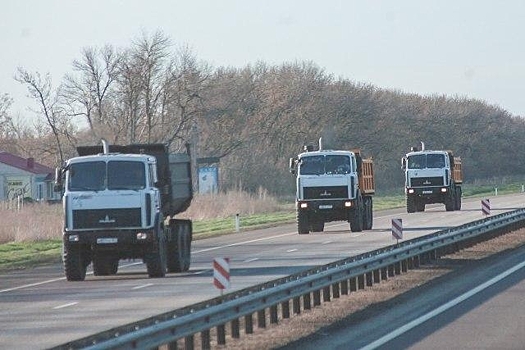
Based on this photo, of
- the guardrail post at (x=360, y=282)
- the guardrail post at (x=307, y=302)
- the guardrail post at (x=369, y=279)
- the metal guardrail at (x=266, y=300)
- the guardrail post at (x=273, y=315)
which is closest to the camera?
the metal guardrail at (x=266, y=300)

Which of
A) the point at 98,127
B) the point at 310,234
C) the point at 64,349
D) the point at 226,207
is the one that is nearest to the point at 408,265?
the point at 64,349

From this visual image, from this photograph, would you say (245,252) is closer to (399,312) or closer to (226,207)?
(399,312)

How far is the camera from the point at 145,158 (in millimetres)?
27953

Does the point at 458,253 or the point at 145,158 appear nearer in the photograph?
the point at 145,158

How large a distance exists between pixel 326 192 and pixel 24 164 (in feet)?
203

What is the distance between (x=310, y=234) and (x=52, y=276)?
1764cm

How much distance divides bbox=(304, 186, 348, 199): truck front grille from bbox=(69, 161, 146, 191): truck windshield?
18.3 m

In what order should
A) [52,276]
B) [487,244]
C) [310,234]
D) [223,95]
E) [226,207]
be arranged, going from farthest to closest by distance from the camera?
1. [223,95]
2. [226,207]
3. [310,234]
4. [487,244]
5. [52,276]

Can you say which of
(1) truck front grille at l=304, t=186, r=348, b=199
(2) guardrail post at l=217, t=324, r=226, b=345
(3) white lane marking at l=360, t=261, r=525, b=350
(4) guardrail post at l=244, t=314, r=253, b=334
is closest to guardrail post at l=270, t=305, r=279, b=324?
(4) guardrail post at l=244, t=314, r=253, b=334

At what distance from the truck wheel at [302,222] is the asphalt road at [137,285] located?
65 cm

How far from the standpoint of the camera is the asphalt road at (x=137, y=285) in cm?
1911

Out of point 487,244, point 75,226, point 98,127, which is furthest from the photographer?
point 98,127

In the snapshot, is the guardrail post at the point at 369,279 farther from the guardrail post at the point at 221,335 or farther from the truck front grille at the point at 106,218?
the guardrail post at the point at 221,335

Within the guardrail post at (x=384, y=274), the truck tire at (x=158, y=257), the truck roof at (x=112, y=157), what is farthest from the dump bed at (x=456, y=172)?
the guardrail post at (x=384, y=274)
